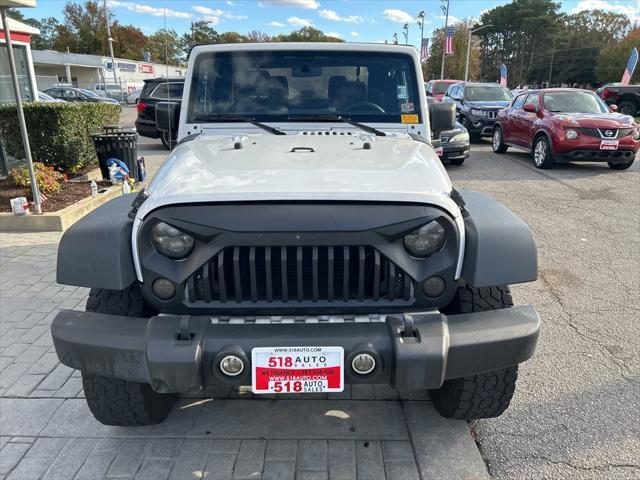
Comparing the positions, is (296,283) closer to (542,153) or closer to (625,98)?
(542,153)

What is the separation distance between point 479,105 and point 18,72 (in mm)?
11374

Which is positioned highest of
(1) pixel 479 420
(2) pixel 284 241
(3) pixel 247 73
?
(3) pixel 247 73

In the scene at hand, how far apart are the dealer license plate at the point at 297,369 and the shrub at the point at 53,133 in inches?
308

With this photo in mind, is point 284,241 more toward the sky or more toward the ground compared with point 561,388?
more toward the sky

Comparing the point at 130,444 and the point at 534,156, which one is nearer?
the point at 130,444

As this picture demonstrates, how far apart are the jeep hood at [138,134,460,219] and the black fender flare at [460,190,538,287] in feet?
0.45

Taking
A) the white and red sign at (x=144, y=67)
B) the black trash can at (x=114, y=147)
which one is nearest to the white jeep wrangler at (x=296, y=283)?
the black trash can at (x=114, y=147)

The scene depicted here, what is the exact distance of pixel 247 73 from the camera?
348 centimetres

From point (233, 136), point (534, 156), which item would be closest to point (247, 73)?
point (233, 136)

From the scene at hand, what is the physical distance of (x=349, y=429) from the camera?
2.74m

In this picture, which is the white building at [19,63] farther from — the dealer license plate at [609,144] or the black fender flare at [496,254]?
the dealer license plate at [609,144]

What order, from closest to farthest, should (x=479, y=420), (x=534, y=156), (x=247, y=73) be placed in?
1. (x=479, y=420)
2. (x=247, y=73)
3. (x=534, y=156)

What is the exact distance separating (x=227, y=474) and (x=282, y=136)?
1979 millimetres

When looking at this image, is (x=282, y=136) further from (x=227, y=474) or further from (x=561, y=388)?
(x=561, y=388)
